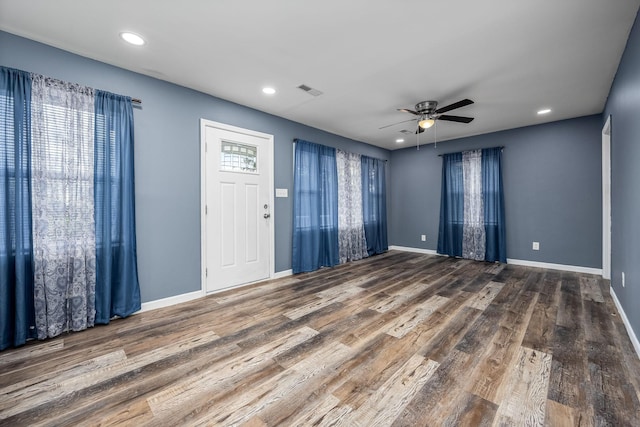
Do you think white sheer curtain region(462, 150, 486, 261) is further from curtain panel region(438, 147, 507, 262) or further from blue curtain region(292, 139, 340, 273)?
blue curtain region(292, 139, 340, 273)

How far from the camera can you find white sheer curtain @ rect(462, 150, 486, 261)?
206 inches

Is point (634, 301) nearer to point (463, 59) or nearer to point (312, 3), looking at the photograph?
point (463, 59)

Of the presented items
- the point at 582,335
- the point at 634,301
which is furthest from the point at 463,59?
the point at 582,335

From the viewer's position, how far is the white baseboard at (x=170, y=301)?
2883 mm

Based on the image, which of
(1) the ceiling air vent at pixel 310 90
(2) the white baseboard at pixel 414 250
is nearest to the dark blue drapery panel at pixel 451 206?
(2) the white baseboard at pixel 414 250

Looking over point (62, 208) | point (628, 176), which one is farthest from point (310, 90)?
point (628, 176)

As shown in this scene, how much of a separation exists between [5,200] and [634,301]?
204 inches

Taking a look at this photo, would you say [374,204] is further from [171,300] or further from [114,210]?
[114,210]

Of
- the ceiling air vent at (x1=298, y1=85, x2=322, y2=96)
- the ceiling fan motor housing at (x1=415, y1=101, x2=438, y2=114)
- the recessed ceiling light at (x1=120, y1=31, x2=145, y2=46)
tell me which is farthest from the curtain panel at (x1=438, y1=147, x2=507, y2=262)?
the recessed ceiling light at (x1=120, y1=31, x2=145, y2=46)

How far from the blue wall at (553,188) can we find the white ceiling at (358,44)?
961 mm

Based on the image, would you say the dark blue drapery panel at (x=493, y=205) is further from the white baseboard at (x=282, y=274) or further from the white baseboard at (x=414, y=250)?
the white baseboard at (x=282, y=274)

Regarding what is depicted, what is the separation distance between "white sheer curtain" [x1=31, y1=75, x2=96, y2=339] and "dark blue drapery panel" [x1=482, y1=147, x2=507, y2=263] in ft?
19.8

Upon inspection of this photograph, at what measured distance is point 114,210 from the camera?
2617mm

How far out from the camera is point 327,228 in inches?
193
